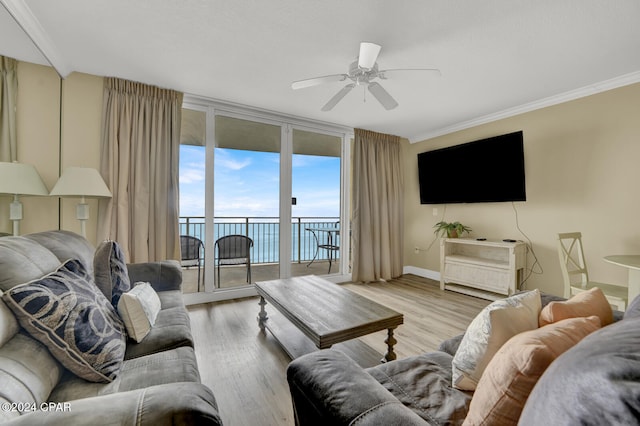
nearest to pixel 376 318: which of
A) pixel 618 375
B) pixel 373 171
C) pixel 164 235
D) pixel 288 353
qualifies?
pixel 288 353

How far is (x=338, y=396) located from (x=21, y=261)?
Result: 132 cm

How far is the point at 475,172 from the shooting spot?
12.2 ft

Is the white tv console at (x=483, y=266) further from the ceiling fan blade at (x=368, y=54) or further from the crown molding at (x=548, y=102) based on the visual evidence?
the ceiling fan blade at (x=368, y=54)

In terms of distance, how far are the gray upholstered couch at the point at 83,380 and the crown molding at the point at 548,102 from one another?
419 centimetres

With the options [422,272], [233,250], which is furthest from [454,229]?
[233,250]

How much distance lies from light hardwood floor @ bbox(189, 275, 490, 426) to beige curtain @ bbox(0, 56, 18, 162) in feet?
6.74

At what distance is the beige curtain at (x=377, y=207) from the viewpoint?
14.1 ft

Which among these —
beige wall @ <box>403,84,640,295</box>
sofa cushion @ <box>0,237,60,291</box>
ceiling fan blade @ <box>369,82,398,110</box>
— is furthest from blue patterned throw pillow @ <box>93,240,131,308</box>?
beige wall @ <box>403,84,640,295</box>

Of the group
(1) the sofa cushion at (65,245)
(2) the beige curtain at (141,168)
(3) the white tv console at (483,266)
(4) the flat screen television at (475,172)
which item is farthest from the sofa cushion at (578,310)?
(2) the beige curtain at (141,168)

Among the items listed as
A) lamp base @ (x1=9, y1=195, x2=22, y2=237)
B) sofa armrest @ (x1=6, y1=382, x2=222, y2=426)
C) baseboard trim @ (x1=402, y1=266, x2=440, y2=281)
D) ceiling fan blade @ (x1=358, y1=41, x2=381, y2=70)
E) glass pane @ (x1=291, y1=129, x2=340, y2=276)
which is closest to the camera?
sofa armrest @ (x1=6, y1=382, x2=222, y2=426)

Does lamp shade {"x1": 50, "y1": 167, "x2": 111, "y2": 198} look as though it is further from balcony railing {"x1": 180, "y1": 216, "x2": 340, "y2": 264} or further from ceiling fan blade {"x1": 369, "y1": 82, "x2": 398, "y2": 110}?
ceiling fan blade {"x1": 369, "y1": 82, "x2": 398, "y2": 110}

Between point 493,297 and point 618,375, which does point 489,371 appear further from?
point 493,297

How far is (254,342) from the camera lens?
234 cm

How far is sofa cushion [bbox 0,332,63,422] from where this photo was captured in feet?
2.49
